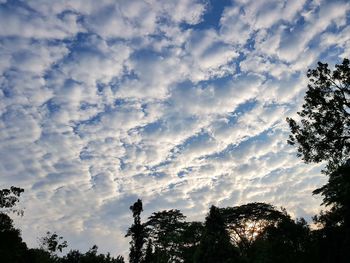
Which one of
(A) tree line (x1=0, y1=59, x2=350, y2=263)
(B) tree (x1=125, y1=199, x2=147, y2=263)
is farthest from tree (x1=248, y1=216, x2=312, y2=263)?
(B) tree (x1=125, y1=199, x2=147, y2=263)

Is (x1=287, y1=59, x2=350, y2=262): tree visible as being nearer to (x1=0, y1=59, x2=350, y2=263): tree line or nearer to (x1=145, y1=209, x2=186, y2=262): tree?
(x1=0, y1=59, x2=350, y2=263): tree line

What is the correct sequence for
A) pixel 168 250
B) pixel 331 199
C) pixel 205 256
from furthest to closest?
pixel 168 250 → pixel 205 256 → pixel 331 199

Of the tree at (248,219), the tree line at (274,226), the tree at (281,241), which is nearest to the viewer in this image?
the tree line at (274,226)

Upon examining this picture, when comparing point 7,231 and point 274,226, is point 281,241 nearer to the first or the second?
point 274,226

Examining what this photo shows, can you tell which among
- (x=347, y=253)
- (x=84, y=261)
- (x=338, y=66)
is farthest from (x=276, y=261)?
(x=84, y=261)

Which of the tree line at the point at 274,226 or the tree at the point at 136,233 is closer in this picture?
the tree line at the point at 274,226

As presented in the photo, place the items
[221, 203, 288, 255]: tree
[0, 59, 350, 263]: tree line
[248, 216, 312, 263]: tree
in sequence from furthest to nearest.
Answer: [221, 203, 288, 255]: tree → [248, 216, 312, 263]: tree → [0, 59, 350, 263]: tree line

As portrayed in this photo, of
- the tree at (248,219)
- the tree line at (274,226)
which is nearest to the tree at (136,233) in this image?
the tree line at (274,226)

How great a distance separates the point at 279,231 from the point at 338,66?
31.0m

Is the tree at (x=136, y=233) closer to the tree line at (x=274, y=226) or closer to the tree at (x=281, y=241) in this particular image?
the tree line at (x=274, y=226)

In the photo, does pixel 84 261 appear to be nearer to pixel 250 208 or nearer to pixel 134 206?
pixel 134 206

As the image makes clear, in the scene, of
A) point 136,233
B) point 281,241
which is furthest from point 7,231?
point 281,241

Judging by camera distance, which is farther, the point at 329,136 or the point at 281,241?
the point at 281,241

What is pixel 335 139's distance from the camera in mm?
29703
